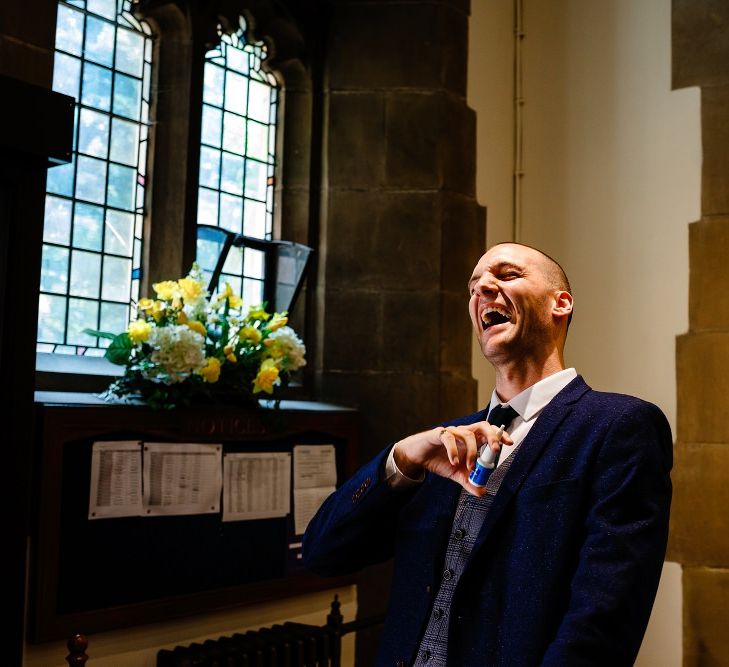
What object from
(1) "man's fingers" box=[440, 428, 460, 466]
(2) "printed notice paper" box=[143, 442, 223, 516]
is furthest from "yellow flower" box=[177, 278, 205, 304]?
(1) "man's fingers" box=[440, 428, 460, 466]

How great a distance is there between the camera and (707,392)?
374 centimetres

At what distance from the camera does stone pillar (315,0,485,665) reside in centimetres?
381

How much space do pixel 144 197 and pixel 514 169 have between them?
5.97ft

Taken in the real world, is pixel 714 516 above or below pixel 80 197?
below

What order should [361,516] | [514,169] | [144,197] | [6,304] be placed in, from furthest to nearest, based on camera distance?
[514,169] → [144,197] → [6,304] → [361,516]

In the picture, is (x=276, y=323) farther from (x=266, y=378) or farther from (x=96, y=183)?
(x=96, y=183)

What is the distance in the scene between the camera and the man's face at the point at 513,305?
5.66ft

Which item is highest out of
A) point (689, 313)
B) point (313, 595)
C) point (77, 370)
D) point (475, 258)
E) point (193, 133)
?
point (193, 133)

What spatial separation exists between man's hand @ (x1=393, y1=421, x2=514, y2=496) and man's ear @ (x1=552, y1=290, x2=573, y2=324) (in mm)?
353

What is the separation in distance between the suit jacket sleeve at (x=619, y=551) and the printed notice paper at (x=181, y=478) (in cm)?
168

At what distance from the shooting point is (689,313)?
3.82 m

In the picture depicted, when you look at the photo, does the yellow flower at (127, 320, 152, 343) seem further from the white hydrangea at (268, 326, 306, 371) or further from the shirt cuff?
the shirt cuff

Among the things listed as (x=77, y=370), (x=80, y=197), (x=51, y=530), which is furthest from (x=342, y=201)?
(x=51, y=530)

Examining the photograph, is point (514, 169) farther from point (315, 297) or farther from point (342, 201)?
point (315, 297)
